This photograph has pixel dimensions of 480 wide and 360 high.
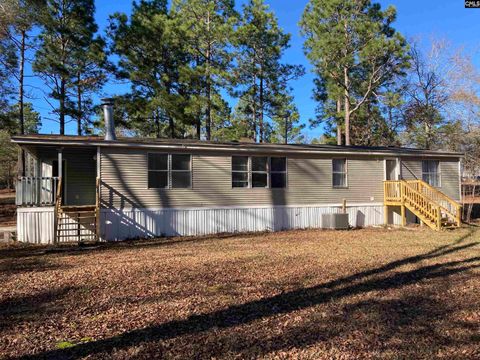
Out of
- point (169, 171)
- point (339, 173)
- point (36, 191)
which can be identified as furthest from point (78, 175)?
point (339, 173)

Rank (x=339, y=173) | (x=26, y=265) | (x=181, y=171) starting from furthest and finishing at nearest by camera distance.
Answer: (x=339, y=173) < (x=181, y=171) < (x=26, y=265)

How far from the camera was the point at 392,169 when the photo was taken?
1641 centimetres

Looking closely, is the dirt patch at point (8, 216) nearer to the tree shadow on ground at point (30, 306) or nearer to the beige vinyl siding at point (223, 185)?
the beige vinyl siding at point (223, 185)

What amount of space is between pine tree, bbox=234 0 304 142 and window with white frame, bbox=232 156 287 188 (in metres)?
11.0

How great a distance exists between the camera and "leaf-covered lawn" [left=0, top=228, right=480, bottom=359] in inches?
150

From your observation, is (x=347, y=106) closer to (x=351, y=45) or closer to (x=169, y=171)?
(x=351, y=45)

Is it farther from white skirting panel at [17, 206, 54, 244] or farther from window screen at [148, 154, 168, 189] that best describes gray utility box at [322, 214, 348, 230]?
white skirting panel at [17, 206, 54, 244]

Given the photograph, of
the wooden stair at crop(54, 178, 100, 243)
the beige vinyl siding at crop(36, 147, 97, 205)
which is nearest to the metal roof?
the beige vinyl siding at crop(36, 147, 97, 205)

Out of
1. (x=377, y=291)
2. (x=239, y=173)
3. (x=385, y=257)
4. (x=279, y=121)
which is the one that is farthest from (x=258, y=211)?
(x=279, y=121)

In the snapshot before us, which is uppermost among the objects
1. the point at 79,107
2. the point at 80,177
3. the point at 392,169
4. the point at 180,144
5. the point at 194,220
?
the point at 79,107

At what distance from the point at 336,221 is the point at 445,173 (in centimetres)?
657

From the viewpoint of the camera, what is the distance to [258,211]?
1400 cm

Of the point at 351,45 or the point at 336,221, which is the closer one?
the point at 336,221

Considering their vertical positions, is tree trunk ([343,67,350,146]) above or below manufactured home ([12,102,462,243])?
above
